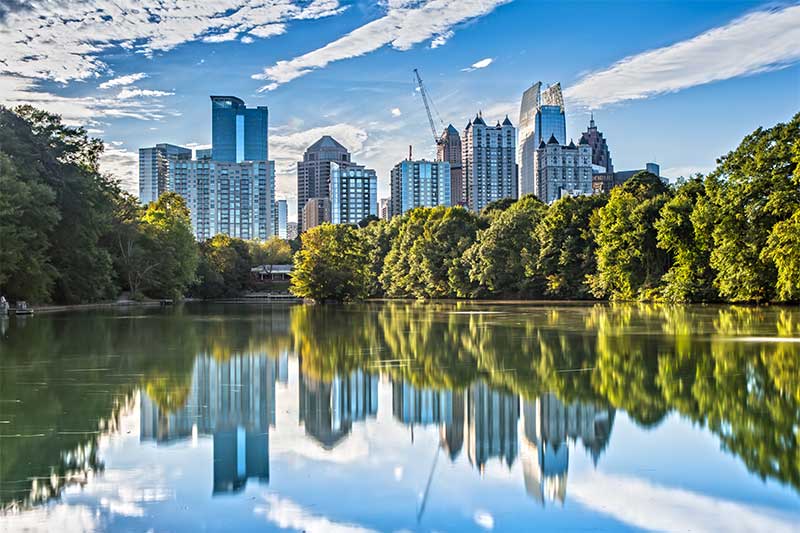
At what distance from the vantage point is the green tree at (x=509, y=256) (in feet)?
224

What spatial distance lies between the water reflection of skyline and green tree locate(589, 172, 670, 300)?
44.8 m

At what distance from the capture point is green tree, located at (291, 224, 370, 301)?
59.3 m

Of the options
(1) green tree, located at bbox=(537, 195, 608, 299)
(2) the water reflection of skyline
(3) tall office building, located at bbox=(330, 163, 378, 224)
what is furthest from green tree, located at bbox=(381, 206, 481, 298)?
(3) tall office building, located at bbox=(330, 163, 378, 224)

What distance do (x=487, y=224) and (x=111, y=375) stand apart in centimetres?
6990

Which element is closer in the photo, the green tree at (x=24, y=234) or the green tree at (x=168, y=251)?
the green tree at (x=24, y=234)

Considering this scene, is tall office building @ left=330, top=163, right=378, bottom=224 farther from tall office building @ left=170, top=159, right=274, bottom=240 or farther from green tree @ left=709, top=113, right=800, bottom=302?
green tree @ left=709, top=113, right=800, bottom=302

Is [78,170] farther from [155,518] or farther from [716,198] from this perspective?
[155,518]

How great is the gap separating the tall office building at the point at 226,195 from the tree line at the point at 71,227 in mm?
114302

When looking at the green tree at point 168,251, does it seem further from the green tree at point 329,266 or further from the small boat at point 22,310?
the small boat at point 22,310

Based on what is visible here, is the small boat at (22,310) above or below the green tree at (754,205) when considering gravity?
below

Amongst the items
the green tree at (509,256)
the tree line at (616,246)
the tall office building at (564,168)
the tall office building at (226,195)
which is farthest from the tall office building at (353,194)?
the green tree at (509,256)

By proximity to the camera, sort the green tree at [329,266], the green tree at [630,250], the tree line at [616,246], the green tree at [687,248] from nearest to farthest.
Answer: the tree line at [616,246] < the green tree at [687,248] < the green tree at [630,250] < the green tree at [329,266]

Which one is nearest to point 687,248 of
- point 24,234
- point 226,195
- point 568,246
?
point 568,246

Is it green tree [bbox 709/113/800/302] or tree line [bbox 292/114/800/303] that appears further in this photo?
tree line [bbox 292/114/800/303]
